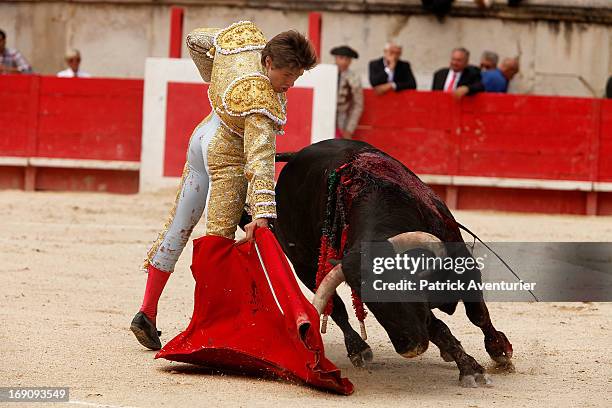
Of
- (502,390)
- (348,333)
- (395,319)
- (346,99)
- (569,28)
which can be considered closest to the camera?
(395,319)

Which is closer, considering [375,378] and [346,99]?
[375,378]

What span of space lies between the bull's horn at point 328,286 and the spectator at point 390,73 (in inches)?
232

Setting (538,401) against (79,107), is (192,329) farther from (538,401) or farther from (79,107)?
(79,107)

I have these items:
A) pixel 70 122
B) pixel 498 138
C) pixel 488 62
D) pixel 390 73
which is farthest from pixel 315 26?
pixel 70 122

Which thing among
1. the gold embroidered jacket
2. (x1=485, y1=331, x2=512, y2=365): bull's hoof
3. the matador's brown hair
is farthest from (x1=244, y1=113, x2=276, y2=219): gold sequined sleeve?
(x1=485, y1=331, x2=512, y2=365): bull's hoof

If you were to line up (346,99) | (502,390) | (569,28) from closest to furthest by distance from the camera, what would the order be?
(502,390) → (346,99) → (569,28)

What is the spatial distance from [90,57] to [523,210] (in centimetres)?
476

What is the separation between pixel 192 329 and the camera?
416 centimetres

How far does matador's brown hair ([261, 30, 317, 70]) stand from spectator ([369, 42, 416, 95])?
5.71 m

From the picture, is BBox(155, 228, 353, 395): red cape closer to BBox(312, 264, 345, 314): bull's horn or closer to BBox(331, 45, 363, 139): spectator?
BBox(312, 264, 345, 314): bull's horn

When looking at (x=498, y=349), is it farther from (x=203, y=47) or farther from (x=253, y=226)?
(x=203, y=47)

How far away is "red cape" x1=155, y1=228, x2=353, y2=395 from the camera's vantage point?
3844 mm

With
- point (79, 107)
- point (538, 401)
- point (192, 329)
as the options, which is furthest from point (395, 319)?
point (79, 107)

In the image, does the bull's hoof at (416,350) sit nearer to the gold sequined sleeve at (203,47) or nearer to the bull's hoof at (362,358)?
the bull's hoof at (362,358)
